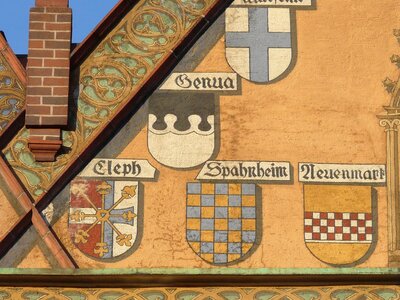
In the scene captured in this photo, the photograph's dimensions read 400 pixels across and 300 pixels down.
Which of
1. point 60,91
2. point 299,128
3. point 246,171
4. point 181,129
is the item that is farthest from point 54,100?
point 299,128

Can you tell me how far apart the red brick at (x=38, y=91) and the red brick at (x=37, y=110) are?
0.08m

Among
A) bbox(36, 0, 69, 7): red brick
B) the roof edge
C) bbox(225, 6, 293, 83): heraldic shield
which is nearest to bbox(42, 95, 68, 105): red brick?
the roof edge

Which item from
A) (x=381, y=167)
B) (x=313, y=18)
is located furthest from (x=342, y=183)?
(x=313, y=18)

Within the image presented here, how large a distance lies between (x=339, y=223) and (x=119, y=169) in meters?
1.31

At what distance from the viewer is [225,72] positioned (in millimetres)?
12617

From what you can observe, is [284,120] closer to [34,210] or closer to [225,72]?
[225,72]

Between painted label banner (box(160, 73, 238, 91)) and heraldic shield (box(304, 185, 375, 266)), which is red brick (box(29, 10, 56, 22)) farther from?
heraldic shield (box(304, 185, 375, 266))

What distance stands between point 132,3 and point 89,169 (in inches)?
44.0

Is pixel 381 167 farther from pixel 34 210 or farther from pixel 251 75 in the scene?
pixel 34 210

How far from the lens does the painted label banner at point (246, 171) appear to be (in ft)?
40.4

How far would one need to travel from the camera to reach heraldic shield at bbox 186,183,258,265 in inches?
476

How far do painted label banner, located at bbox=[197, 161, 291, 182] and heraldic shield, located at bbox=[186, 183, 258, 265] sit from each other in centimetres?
5

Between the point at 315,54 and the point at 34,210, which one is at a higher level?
the point at 315,54

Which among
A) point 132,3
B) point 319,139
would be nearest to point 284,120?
point 319,139
